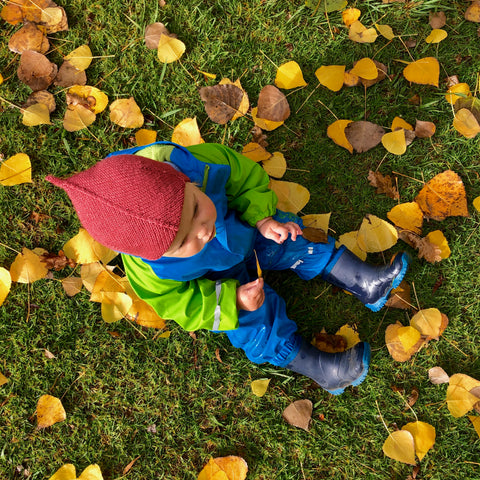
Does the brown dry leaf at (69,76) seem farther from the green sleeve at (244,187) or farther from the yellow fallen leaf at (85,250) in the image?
the green sleeve at (244,187)

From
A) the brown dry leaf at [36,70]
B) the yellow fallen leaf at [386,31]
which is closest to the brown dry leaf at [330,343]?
the yellow fallen leaf at [386,31]

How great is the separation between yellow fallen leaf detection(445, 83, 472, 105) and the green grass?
46 millimetres

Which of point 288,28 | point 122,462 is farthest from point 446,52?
point 122,462

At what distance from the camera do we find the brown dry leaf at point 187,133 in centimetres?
215

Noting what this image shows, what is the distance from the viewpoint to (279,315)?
192 centimetres

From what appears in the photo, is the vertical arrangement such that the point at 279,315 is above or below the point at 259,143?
below

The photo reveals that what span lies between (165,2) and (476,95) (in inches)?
66.8

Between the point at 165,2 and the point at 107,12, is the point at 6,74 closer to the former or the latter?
the point at 107,12

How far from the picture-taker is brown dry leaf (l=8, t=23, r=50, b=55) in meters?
2.26

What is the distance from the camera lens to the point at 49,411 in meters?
2.17

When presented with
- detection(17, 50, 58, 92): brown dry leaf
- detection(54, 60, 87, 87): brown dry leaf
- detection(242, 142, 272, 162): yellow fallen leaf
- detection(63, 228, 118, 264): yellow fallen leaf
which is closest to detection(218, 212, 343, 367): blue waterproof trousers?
detection(242, 142, 272, 162): yellow fallen leaf

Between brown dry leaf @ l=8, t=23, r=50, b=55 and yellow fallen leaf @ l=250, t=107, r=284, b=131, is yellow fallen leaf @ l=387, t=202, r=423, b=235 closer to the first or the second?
yellow fallen leaf @ l=250, t=107, r=284, b=131

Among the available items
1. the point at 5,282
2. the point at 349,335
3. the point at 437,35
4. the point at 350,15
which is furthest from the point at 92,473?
the point at 437,35

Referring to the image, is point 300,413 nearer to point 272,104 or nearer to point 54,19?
point 272,104
